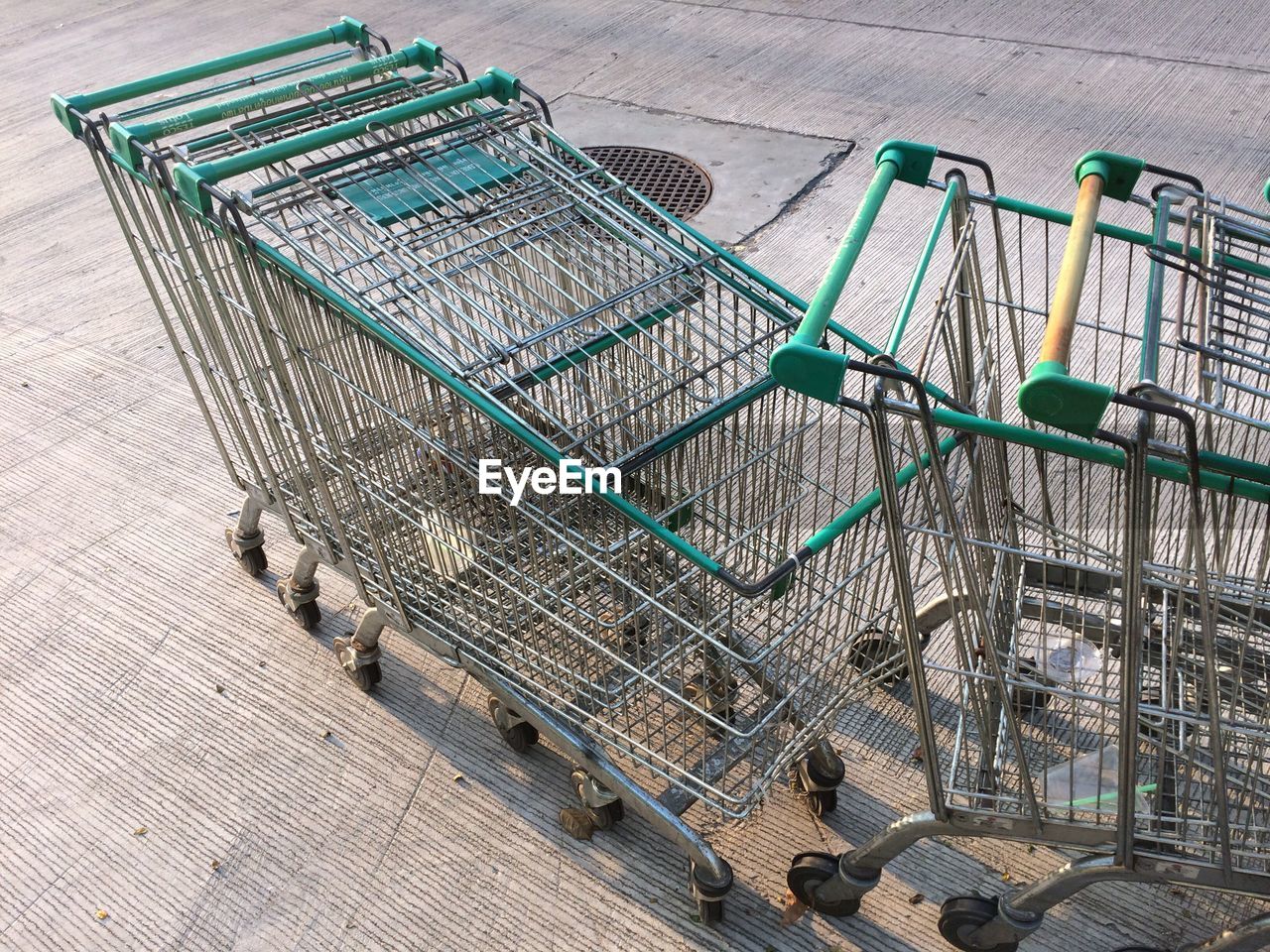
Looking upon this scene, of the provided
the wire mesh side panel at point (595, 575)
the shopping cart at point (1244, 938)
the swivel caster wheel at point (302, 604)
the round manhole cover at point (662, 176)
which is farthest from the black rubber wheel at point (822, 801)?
the round manhole cover at point (662, 176)

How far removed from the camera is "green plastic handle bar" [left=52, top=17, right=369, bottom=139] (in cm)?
252

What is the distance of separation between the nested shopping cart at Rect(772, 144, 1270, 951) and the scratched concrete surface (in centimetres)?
24

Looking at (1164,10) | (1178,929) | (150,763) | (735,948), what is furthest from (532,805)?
(1164,10)

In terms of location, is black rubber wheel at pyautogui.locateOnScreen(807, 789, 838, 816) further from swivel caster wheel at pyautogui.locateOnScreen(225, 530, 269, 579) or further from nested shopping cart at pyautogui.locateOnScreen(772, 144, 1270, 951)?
swivel caster wheel at pyautogui.locateOnScreen(225, 530, 269, 579)

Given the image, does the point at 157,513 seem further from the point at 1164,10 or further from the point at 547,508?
the point at 1164,10

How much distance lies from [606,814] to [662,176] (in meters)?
3.33

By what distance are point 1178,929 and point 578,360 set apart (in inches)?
64.6

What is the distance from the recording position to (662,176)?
5.07m

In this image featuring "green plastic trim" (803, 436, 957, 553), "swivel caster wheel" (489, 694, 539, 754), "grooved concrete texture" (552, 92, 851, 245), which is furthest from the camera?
"grooved concrete texture" (552, 92, 851, 245)

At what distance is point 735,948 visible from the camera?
2.28 metres

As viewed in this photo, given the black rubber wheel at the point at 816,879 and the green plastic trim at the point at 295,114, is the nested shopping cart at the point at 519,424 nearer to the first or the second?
the green plastic trim at the point at 295,114

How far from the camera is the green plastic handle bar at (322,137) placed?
7.28ft

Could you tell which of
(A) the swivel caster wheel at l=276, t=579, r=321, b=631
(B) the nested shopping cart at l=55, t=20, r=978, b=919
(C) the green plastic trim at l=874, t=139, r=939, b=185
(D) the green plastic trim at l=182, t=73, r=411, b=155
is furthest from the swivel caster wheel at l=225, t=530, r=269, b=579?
(C) the green plastic trim at l=874, t=139, r=939, b=185

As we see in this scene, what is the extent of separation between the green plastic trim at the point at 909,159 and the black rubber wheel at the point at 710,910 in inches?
57.9
